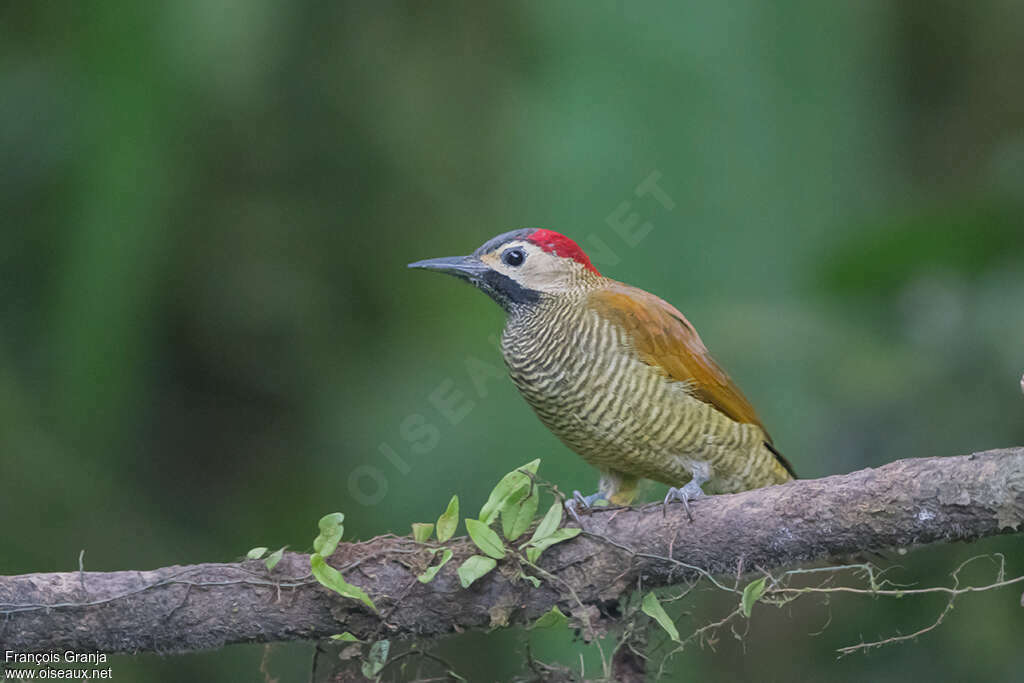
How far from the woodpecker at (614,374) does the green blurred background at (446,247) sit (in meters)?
0.29

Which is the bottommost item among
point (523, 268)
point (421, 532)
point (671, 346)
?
point (421, 532)

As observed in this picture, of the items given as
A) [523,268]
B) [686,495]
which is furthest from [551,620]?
[523,268]

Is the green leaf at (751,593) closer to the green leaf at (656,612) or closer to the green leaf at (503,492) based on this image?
the green leaf at (656,612)

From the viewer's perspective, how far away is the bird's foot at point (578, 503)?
287 centimetres

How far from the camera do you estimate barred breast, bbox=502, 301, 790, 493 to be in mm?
3246

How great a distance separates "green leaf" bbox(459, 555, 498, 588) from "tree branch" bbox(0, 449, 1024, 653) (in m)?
0.08

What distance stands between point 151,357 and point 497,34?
2208 mm

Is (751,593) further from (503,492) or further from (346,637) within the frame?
(346,637)

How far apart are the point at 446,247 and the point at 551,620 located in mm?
2852

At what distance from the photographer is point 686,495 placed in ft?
9.77

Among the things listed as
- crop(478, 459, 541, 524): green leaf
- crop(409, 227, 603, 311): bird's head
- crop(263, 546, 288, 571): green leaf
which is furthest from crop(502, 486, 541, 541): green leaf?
crop(409, 227, 603, 311): bird's head

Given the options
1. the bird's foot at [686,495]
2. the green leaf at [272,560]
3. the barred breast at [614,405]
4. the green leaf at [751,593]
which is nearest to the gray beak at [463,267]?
the barred breast at [614,405]

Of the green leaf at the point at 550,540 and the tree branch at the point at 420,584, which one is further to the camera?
the green leaf at the point at 550,540

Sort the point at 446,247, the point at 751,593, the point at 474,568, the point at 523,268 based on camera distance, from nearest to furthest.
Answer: the point at 751,593 → the point at 474,568 → the point at 523,268 → the point at 446,247
